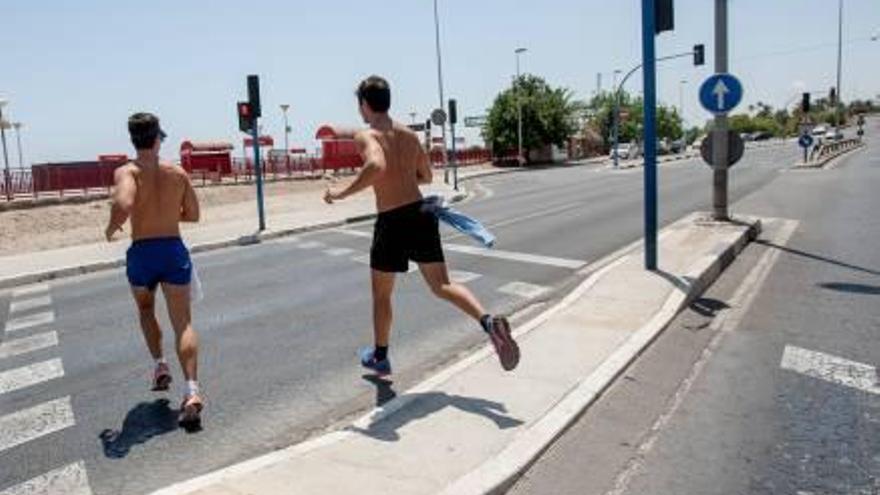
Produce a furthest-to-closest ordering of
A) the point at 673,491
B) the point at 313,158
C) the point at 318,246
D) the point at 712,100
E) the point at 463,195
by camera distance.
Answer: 1. the point at 313,158
2. the point at 463,195
3. the point at 318,246
4. the point at 712,100
5. the point at 673,491

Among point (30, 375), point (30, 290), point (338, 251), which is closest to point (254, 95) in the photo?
point (338, 251)

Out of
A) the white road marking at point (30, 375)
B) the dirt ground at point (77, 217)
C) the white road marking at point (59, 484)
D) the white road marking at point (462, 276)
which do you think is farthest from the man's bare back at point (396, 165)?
the dirt ground at point (77, 217)

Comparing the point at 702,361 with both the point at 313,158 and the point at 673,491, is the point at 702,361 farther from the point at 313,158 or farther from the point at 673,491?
the point at 313,158

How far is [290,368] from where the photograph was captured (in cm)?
677

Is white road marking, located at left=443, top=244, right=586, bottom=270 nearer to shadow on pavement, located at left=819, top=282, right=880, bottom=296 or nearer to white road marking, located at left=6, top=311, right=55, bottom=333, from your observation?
shadow on pavement, located at left=819, top=282, right=880, bottom=296

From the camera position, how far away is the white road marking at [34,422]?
5.33 metres

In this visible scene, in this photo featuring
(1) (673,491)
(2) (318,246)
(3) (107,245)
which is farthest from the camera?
(3) (107,245)

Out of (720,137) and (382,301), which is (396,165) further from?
(720,137)

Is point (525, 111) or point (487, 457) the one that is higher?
point (525, 111)

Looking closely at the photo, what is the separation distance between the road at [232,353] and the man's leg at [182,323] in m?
0.39

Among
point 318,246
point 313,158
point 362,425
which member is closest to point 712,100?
point 318,246

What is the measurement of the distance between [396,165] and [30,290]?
9.40 m

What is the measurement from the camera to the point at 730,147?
13.9m

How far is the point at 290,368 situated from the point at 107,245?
1340cm
